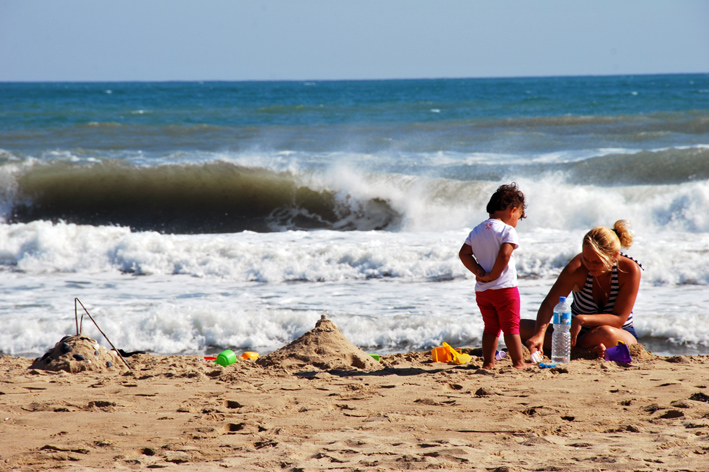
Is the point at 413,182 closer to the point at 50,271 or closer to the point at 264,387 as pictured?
the point at 50,271

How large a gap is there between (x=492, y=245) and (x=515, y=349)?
2.39 feet

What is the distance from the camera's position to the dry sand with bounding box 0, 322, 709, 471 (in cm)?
280

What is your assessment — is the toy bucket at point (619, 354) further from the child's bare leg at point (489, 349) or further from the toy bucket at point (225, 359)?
the toy bucket at point (225, 359)

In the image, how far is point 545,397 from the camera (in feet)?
11.6

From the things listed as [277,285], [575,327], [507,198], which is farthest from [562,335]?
[277,285]

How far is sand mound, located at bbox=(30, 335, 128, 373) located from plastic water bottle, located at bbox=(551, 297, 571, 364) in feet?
10.1

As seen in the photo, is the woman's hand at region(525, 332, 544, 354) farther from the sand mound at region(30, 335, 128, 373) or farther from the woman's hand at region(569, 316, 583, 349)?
the sand mound at region(30, 335, 128, 373)

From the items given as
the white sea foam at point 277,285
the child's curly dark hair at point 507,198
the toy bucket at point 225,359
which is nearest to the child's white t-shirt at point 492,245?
the child's curly dark hair at point 507,198

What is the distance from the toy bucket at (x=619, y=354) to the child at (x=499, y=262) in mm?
689

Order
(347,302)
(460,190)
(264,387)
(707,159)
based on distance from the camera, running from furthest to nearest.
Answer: (707,159), (460,190), (347,302), (264,387)

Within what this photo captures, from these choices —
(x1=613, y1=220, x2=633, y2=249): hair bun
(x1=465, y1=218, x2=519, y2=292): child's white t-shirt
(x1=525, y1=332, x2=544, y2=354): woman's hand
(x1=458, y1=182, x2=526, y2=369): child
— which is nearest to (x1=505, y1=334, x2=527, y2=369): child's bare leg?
(x1=458, y1=182, x2=526, y2=369): child

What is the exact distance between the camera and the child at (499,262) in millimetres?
3906

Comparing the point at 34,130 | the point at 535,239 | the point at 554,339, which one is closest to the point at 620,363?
the point at 554,339

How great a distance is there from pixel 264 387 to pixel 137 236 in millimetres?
5936
